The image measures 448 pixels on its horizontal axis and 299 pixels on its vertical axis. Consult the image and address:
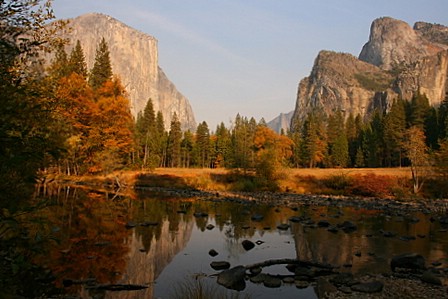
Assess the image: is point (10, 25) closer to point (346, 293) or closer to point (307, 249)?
point (346, 293)

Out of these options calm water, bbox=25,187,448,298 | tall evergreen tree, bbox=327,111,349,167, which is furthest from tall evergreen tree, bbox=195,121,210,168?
calm water, bbox=25,187,448,298

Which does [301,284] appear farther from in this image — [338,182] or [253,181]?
[338,182]

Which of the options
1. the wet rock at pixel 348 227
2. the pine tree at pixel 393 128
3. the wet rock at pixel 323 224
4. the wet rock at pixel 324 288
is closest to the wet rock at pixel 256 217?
the wet rock at pixel 323 224

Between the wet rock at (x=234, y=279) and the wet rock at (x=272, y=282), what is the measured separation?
66 cm

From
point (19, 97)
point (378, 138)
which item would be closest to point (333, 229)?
point (19, 97)

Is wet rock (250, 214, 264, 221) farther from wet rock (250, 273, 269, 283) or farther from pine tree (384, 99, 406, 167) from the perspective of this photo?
pine tree (384, 99, 406, 167)

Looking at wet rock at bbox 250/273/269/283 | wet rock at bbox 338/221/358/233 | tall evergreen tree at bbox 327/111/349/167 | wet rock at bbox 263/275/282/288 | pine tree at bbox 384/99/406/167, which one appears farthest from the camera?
tall evergreen tree at bbox 327/111/349/167

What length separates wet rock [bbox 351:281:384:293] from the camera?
30.5 feet

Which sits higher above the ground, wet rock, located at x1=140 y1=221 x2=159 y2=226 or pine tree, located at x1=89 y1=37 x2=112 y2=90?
pine tree, located at x1=89 y1=37 x2=112 y2=90

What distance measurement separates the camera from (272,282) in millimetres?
10234

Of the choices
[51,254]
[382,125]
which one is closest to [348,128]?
[382,125]

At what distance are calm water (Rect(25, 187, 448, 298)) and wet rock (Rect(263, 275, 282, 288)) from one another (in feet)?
0.90

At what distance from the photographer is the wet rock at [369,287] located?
9.30 m

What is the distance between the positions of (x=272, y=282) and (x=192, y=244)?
6.29 meters
